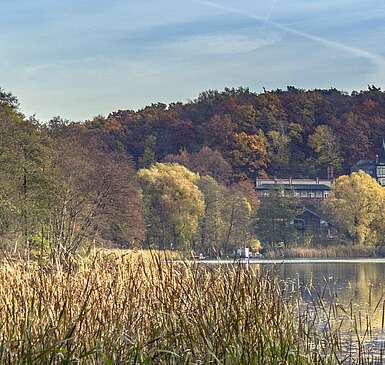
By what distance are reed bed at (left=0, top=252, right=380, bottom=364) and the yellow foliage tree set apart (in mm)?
54782

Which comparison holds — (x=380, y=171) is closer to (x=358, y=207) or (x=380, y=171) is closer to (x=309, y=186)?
(x=309, y=186)

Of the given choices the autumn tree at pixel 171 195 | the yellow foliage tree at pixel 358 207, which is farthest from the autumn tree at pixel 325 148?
the autumn tree at pixel 171 195

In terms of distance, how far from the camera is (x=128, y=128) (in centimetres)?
7250

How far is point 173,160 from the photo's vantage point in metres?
68.8

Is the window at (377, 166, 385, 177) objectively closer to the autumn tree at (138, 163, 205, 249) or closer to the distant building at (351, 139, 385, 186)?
the distant building at (351, 139, 385, 186)

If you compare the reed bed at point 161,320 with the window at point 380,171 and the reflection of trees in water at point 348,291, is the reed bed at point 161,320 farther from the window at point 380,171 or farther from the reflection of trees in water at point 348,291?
the window at point 380,171

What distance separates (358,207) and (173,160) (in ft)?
43.9

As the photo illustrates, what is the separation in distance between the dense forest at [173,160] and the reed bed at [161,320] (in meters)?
1.09

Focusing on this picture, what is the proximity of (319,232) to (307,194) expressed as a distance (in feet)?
61.9

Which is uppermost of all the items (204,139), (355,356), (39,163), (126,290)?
(204,139)

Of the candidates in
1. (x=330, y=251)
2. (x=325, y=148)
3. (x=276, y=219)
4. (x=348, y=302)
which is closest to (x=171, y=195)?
(x=276, y=219)

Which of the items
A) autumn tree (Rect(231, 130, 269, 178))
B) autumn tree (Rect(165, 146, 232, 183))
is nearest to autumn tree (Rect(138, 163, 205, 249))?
autumn tree (Rect(165, 146, 232, 183))

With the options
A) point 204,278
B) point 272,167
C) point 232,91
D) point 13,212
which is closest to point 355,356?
point 204,278

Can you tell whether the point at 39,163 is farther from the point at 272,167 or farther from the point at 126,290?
the point at 272,167
